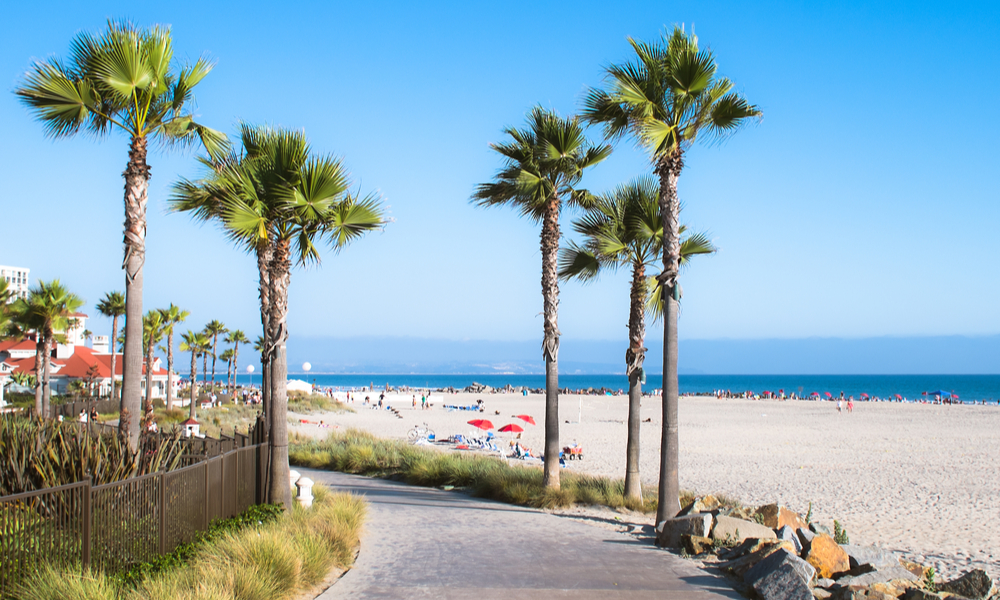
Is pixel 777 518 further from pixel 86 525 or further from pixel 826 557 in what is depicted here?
pixel 86 525

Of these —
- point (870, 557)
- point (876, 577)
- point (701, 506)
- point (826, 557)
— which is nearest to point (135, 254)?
point (701, 506)

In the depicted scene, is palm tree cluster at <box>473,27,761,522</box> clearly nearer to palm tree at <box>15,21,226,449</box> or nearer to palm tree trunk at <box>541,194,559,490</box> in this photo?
palm tree trunk at <box>541,194,559,490</box>

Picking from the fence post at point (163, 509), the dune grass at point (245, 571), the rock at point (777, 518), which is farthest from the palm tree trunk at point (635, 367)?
the fence post at point (163, 509)

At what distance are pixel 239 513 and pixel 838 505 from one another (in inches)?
533

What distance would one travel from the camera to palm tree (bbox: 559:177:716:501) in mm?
14461

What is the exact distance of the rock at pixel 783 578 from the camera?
24.1 ft

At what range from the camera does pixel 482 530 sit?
37.2 feet

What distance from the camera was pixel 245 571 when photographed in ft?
23.2

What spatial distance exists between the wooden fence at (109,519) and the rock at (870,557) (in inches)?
331

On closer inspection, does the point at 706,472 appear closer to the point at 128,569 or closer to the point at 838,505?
the point at 838,505

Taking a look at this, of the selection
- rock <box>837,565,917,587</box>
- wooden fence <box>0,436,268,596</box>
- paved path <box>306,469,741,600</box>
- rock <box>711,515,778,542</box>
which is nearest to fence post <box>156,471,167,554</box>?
wooden fence <box>0,436,268,596</box>

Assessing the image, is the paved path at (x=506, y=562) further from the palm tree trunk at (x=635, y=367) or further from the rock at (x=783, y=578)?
the palm tree trunk at (x=635, y=367)

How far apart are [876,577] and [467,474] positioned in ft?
→ 33.9

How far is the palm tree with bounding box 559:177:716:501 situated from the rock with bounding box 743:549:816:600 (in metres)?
6.35
